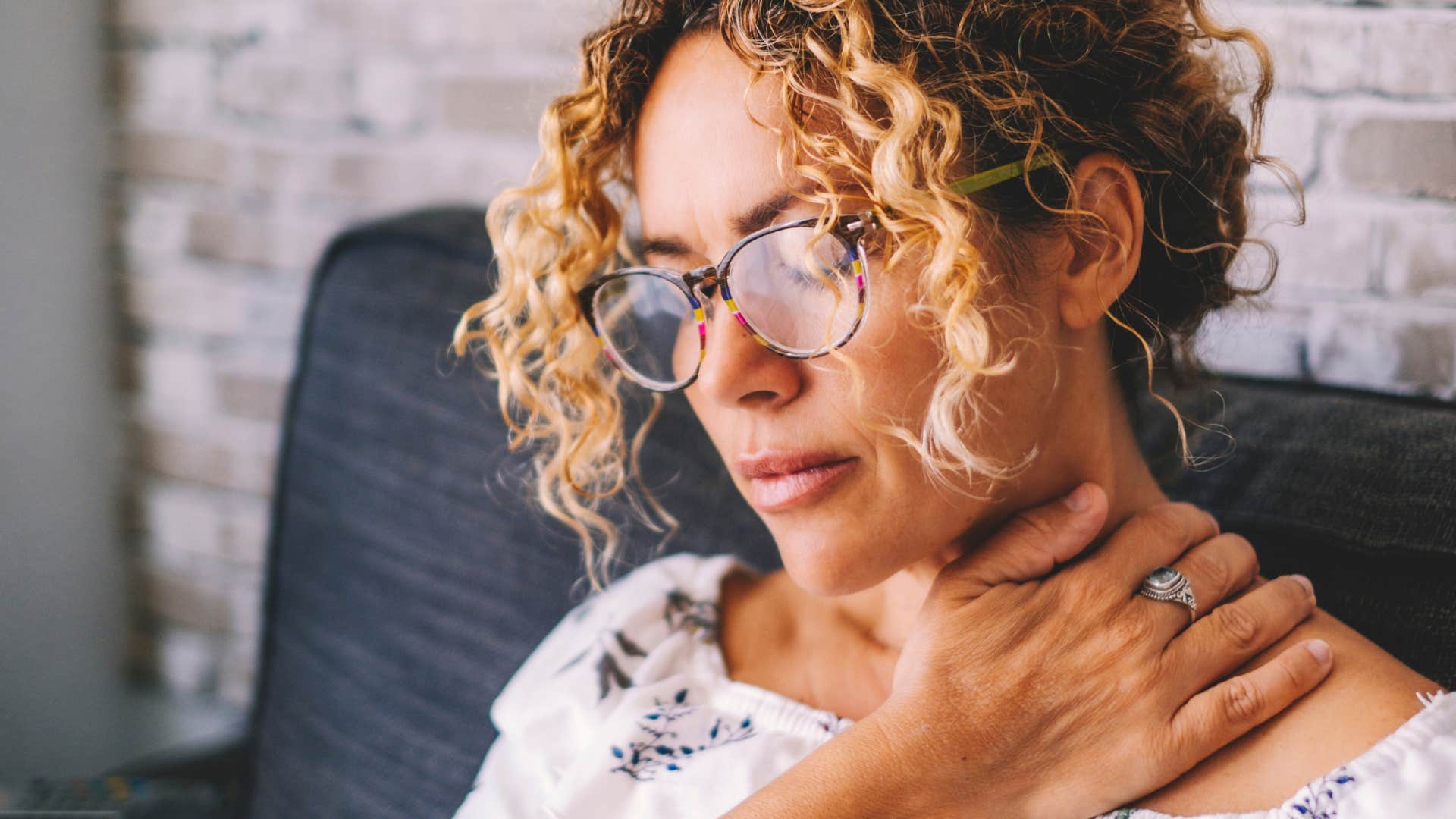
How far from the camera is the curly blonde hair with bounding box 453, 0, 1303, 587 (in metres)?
0.76

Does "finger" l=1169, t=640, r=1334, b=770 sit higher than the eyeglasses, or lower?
lower

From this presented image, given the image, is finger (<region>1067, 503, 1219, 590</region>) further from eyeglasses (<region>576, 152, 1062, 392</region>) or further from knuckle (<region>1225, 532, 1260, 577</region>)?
eyeglasses (<region>576, 152, 1062, 392</region>)

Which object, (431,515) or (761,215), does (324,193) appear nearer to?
(431,515)

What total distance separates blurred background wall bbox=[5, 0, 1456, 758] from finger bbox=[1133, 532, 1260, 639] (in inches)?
12.8

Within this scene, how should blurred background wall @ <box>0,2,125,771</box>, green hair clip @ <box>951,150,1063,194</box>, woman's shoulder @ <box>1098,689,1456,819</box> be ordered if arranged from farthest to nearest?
1. blurred background wall @ <box>0,2,125,771</box>
2. green hair clip @ <box>951,150,1063,194</box>
3. woman's shoulder @ <box>1098,689,1456,819</box>

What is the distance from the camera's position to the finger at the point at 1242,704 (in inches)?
29.9

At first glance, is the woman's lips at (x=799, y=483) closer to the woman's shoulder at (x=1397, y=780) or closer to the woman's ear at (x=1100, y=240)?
the woman's ear at (x=1100, y=240)

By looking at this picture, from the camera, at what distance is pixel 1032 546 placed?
0.87 m

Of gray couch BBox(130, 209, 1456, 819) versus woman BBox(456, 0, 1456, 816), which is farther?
gray couch BBox(130, 209, 1456, 819)

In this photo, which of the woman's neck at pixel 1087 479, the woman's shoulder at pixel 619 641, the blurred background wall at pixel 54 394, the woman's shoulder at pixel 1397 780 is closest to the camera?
the woman's shoulder at pixel 1397 780

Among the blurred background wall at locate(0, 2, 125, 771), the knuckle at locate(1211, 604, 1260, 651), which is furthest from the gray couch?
the blurred background wall at locate(0, 2, 125, 771)

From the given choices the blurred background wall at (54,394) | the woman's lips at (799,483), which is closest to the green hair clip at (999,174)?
the woman's lips at (799,483)

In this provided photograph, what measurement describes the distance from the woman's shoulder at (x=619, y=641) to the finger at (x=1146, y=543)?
0.41m

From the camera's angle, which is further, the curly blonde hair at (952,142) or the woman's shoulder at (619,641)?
the woman's shoulder at (619,641)
